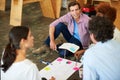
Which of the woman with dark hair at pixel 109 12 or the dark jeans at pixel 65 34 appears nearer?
the woman with dark hair at pixel 109 12

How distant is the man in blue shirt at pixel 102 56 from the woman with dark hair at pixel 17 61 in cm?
37

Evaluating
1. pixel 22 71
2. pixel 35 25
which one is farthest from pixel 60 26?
pixel 22 71

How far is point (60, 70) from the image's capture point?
225 centimetres

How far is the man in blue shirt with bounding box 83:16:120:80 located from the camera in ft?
5.08

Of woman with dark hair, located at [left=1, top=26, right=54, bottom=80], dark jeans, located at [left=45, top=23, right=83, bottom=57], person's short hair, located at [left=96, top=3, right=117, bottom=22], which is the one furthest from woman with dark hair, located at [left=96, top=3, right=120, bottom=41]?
woman with dark hair, located at [left=1, top=26, right=54, bottom=80]

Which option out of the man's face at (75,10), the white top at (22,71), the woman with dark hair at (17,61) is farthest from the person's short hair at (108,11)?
the white top at (22,71)

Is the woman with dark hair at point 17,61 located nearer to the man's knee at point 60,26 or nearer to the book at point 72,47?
the book at point 72,47

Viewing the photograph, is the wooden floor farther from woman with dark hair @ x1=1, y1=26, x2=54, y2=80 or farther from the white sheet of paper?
woman with dark hair @ x1=1, y1=26, x2=54, y2=80

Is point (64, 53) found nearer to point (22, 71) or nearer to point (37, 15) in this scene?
point (22, 71)

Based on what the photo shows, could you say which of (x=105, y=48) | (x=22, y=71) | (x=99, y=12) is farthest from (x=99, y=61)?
(x=99, y=12)

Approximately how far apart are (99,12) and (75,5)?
0.52 meters

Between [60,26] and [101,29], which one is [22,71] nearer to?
[101,29]

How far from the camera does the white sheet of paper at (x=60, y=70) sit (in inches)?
85.1

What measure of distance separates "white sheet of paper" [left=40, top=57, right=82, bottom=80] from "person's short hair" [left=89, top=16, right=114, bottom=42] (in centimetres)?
68
